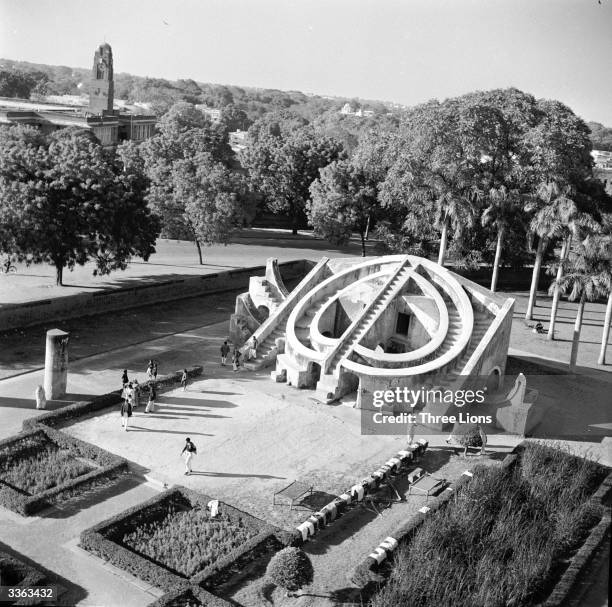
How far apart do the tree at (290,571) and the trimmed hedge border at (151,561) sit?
1.51m

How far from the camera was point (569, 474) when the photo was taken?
27328 millimetres

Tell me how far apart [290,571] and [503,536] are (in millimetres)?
7002

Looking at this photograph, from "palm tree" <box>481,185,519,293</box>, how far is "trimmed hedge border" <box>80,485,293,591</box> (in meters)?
31.7

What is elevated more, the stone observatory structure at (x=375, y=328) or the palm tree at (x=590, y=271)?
the palm tree at (x=590, y=271)

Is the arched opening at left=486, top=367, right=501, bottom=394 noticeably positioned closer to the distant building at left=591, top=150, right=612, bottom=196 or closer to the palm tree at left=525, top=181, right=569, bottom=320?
the palm tree at left=525, top=181, right=569, bottom=320

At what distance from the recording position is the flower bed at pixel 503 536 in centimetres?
1983

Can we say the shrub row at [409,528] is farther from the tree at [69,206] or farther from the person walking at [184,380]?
the tree at [69,206]

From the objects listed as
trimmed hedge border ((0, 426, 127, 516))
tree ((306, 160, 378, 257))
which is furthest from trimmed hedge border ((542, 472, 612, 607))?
tree ((306, 160, 378, 257))

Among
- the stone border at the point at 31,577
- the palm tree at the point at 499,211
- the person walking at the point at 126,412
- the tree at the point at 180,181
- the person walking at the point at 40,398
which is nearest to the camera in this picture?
the stone border at the point at 31,577

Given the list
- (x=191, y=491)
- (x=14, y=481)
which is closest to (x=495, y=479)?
(x=191, y=491)

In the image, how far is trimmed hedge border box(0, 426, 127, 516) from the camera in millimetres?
23172

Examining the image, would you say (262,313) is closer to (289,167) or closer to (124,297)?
(124,297)

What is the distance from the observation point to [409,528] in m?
22.8

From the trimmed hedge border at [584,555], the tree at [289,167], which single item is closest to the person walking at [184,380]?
the trimmed hedge border at [584,555]
